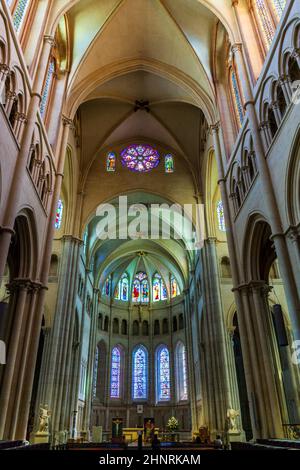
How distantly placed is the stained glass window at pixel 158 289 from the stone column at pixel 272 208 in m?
28.2

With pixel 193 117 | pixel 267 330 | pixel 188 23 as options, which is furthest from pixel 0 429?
pixel 193 117

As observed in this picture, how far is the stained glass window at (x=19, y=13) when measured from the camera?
11.9m

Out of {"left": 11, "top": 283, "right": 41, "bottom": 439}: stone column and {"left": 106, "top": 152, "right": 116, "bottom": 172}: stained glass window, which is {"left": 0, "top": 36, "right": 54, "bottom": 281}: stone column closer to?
{"left": 11, "top": 283, "right": 41, "bottom": 439}: stone column

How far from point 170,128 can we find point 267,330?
1753cm

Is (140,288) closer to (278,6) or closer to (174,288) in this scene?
(174,288)

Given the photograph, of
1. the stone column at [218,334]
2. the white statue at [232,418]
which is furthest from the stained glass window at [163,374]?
the white statue at [232,418]

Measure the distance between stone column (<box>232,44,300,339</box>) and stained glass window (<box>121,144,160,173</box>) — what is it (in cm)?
1397

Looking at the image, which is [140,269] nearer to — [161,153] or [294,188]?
[161,153]

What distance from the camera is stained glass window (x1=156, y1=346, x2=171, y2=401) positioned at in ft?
113

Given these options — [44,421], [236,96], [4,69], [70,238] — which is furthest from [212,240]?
[4,69]

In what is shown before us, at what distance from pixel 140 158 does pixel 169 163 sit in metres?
2.26

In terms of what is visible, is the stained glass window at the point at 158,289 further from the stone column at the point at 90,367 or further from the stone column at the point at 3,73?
the stone column at the point at 3,73

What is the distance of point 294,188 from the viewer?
9.70 metres

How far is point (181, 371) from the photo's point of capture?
34.2 metres
